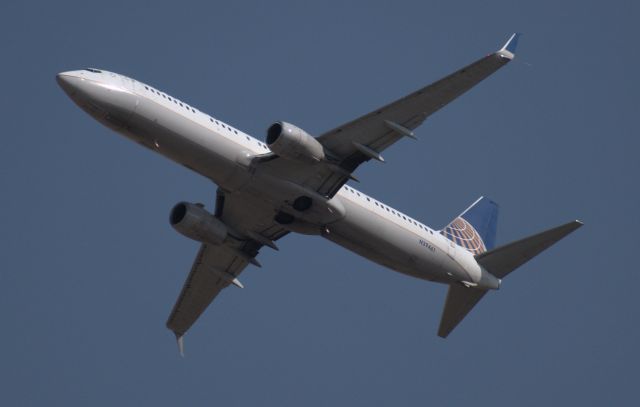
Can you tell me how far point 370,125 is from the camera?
52281 mm

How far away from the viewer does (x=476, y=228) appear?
211ft

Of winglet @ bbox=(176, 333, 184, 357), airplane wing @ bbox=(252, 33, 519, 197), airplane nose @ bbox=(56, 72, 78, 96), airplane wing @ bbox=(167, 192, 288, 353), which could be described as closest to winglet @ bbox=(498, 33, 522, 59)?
airplane wing @ bbox=(252, 33, 519, 197)

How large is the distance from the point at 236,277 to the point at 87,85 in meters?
15.9

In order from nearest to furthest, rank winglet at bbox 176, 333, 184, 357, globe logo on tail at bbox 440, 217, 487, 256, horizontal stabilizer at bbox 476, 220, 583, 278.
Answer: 1. horizontal stabilizer at bbox 476, 220, 583, 278
2. globe logo on tail at bbox 440, 217, 487, 256
3. winglet at bbox 176, 333, 184, 357

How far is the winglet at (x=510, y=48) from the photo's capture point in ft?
161

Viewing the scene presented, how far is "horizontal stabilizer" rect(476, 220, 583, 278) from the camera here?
Answer: 181 ft

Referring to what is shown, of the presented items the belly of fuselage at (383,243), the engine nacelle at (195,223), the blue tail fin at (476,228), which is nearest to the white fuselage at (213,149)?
the belly of fuselage at (383,243)

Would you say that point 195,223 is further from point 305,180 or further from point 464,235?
point 464,235

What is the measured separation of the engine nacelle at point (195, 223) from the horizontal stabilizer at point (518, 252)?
1392 cm

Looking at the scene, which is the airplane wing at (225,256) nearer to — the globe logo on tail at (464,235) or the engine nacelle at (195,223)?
the engine nacelle at (195,223)

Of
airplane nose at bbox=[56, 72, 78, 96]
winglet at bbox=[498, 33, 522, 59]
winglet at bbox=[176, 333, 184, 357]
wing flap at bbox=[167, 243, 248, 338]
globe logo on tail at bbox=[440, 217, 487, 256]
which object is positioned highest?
winglet at bbox=[498, 33, 522, 59]

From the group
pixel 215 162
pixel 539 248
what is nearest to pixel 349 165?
pixel 215 162

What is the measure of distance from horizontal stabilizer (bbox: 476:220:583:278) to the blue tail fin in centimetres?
269

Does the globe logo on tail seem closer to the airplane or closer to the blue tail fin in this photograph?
the blue tail fin
